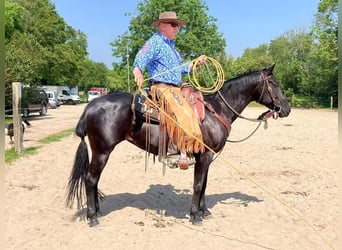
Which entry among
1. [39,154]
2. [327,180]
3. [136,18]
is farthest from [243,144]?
[136,18]

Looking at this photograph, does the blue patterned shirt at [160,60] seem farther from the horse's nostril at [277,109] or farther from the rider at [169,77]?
the horse's nostril at [277,109]

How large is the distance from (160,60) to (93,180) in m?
1.81

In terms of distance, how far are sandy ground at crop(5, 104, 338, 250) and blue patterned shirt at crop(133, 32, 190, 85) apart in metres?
1.26

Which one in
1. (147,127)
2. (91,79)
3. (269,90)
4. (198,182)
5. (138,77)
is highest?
(91,79)

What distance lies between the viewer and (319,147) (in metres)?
11.5

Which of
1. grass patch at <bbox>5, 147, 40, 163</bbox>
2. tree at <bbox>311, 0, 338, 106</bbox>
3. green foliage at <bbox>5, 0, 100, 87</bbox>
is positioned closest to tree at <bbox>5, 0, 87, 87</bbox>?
green foliage at <bbox>5, 0, 100, 87</bbox>

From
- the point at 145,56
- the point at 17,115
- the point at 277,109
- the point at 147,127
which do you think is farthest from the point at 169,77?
the point at 17,115

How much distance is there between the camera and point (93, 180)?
486cm

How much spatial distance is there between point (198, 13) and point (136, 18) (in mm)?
6758

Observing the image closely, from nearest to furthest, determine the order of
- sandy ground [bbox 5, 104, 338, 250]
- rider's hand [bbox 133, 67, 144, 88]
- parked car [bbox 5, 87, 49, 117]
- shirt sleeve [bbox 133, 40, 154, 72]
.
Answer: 1. sandy ground [bbox 5, 104, 338, 250]
2. rider's hand [bbox 133, 67, 144, 88]
3. shirt sleeve [bbox 133, 40, 154, 72]
4. parked car [bbox 5, 87, 49, 117]

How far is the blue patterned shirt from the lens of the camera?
4.57 metres

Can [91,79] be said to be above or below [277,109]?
above

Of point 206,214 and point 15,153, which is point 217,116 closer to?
point 206,214

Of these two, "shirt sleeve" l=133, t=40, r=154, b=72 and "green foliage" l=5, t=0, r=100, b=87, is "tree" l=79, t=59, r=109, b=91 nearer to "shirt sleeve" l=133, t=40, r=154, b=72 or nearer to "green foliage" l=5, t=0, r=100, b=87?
"green foliage" l=5, t=0, r=100, b=87
